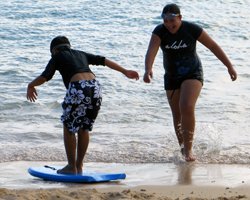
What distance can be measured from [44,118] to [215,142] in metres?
2.74

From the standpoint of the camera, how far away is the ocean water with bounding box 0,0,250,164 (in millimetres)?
8234

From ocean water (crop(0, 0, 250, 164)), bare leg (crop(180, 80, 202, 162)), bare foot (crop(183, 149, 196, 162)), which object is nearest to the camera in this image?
bare leg (crop(180, 80, 202, 162))

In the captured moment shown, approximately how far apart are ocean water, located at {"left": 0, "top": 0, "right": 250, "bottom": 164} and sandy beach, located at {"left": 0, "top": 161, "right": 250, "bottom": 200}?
0.36 meters

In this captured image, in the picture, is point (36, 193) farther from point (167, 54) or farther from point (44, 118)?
point (44, 118)

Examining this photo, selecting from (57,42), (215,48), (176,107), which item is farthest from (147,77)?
(57,42)

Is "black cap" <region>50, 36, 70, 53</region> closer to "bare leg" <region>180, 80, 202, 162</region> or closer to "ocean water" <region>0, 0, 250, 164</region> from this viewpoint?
"bare leg" <region>180, 80, 202, 162</region>

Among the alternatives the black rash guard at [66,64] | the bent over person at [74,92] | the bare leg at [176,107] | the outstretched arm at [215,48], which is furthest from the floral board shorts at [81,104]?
the outstretched arm at [215,48]

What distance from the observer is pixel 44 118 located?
392 inches

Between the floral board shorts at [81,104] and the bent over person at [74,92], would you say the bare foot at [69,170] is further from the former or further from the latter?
the floral board shorts at [81,104]

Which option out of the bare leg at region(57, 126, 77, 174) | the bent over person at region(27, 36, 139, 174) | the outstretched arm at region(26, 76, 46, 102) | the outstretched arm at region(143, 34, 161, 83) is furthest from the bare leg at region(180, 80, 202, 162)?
the outstretched arm at region(26, 76, 46, 102)

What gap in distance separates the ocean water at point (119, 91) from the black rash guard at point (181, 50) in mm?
914

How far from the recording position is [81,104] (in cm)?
655

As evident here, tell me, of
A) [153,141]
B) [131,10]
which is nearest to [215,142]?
[153,141]

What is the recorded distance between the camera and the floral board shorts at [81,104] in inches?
257
